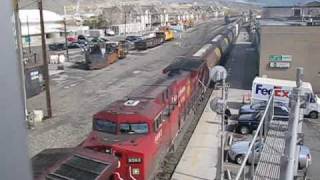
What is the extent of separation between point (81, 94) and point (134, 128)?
61.7 ft

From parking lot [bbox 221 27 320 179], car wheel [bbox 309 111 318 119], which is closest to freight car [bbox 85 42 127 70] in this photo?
parking lot [bbox 221 27 320 179]

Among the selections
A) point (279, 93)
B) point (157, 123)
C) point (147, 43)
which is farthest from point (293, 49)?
point (147, 43)

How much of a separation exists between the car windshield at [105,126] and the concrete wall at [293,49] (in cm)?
2075

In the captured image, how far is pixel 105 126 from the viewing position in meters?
11.1

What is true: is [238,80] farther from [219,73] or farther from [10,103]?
[10,103]

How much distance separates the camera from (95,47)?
43.7 meters

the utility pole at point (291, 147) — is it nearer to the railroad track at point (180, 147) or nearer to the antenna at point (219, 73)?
the antenna at point (219, 73)

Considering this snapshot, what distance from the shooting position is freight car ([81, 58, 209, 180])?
10.0 m

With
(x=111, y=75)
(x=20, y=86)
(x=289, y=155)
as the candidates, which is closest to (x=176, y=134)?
(x=289, y=155)

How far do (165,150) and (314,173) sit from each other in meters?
5.25

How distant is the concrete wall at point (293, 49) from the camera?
2909 cm

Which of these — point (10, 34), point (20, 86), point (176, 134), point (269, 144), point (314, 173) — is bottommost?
point (314, 173)

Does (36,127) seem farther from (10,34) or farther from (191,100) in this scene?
(10,34)

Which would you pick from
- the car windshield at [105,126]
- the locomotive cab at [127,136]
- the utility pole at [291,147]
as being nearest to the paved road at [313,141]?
the locomotive cab at [127,136]
